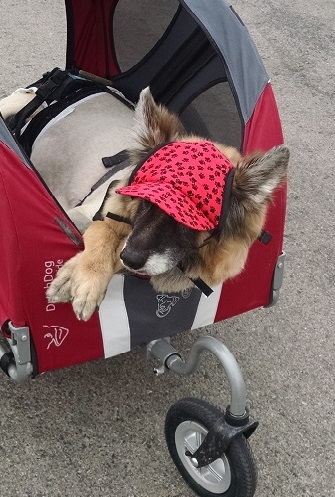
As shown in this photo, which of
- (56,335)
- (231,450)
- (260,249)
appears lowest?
(231,450)

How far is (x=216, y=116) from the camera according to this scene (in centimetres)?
251

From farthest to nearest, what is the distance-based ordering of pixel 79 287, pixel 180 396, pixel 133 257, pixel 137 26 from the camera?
pixel 137 26
pixel 180 396
pixel 79 287
pixel 133 257

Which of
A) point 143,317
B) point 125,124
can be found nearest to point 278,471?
point 143,317

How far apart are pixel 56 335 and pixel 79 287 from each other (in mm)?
213

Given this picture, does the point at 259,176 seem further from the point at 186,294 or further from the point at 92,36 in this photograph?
the point at 92,36

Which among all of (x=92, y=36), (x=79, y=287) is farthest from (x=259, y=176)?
(x=92, y=36)

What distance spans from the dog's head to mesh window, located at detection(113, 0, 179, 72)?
110 centimetres

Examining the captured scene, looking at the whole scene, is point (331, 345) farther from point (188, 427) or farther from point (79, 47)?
point (79, 47)

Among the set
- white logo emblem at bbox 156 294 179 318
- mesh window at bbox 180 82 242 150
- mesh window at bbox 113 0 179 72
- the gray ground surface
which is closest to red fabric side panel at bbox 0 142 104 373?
white logo emblem at bbox 156 294 179 318

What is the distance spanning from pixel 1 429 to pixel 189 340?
2.67 ft

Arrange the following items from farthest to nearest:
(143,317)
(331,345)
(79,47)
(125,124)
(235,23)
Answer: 1. (79,47)
2. (331,345)
3. (125,124)
4. (235,23)
5. (143,317)

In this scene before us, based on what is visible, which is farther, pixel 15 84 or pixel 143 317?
pixel 15 84

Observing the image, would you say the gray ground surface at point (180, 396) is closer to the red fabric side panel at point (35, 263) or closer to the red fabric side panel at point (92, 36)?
the red fabric side panel at point (35, 263)

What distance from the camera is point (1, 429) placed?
2248mm
